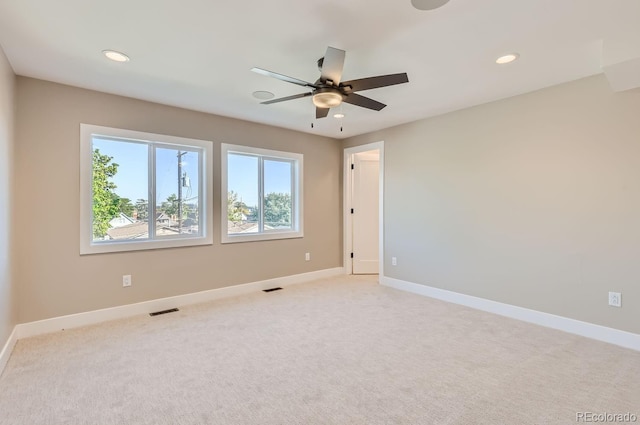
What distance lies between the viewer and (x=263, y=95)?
11.4 feet

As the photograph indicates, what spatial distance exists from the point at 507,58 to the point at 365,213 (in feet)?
11.5

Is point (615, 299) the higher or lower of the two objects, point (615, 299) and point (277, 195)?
the lower

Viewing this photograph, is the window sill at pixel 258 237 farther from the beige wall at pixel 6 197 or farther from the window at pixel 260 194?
the beige wall at pixel 6 197

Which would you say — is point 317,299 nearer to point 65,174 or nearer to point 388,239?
point 388,239

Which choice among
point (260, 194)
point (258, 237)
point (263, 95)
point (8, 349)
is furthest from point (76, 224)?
point (263, 95)

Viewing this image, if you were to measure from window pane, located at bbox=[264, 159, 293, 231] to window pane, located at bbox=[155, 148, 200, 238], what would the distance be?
1094 millimetres

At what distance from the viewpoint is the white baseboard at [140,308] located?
3.05 m

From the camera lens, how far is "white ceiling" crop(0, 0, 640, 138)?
6.48 ft

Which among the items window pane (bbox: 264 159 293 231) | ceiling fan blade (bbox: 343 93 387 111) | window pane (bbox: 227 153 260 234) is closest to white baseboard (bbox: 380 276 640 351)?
window pane (bbox: 264 159 293 231)

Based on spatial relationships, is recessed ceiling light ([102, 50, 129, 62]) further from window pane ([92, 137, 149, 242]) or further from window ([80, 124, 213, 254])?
window pane ([92, 137, 149, 242])

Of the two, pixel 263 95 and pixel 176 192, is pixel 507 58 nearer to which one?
pixel 263 95

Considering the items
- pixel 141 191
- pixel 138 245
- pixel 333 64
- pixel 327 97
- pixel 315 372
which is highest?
pixel 333 64

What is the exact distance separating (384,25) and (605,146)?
7.95 feet

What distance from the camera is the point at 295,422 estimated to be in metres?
1.79
